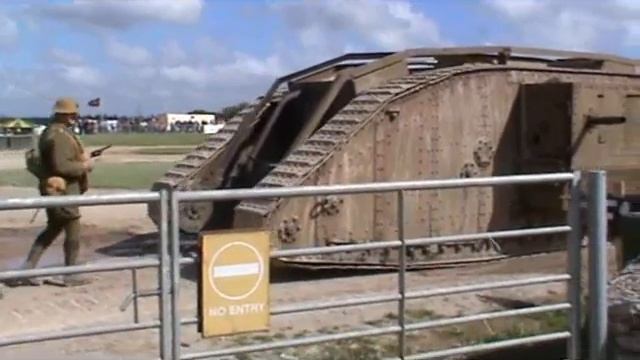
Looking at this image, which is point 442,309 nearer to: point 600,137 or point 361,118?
point 361,118

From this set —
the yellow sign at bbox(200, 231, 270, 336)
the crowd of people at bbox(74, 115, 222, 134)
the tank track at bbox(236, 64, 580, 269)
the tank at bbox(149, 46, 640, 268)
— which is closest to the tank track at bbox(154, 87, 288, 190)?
the tank at bbox(149, 46, 640, 268)

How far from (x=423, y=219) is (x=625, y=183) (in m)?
2.65

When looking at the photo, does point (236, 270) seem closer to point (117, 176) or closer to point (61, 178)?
point (61, 178)

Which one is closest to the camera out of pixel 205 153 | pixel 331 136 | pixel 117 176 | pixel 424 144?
pixel 331 136

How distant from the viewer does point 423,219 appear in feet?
41.0

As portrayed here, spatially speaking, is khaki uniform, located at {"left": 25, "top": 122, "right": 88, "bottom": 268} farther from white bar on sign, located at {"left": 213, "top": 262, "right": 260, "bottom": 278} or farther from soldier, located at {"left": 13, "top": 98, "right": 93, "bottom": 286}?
white bar on sign, located at {"left": 213, "top": 262, "right": 260, "bottom": 278}

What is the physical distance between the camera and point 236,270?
546 centimetres

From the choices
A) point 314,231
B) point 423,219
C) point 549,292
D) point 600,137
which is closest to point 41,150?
point 314,231

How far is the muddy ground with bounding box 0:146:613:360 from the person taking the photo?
26.5 feet

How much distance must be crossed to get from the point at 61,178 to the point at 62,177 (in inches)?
1.3

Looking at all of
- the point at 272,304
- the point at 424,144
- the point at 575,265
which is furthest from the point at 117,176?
the point at 575,265

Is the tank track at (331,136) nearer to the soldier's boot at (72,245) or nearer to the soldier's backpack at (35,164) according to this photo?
the soldier's boot at (72,245)

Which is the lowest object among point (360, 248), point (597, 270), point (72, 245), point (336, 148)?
point (72, 245)

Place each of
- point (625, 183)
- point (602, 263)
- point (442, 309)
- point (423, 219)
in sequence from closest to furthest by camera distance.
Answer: point (602, 263), point (442, 309), point (423, 219), point (625, 183)
